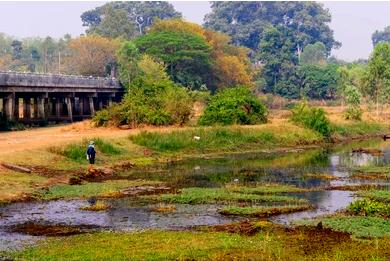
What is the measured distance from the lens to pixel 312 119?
69.2 m

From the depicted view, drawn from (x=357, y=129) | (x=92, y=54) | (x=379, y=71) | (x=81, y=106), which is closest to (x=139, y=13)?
(x=92, y=54)

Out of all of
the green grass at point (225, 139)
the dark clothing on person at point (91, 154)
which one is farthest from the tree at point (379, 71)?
the dark clothing on person at point (91, 154)

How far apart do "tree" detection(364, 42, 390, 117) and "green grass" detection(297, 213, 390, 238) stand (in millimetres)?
66788

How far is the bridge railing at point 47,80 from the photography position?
59.0 metres

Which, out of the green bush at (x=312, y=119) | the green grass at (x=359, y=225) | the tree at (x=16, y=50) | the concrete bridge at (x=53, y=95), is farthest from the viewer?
the tree at (x=16, y=50)

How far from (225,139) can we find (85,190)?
2636 cm

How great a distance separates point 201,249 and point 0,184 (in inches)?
617

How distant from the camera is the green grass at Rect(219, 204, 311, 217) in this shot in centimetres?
2900

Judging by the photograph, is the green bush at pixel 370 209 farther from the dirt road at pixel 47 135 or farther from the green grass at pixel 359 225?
the dirt road at pixel 47 135

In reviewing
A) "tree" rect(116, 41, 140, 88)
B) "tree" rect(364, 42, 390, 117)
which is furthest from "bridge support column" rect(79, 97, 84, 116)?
"tree" rect(364, 42, 390, 117)

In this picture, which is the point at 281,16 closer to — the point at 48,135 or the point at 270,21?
the point at 270,21

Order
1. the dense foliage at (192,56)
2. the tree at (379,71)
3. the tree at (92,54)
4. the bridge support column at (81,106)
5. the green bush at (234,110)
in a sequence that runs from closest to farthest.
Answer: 1. the green bush at (234,110)
2. the bridge support column at (81,106)
3. the tree at (379,71)
4. the dense foliage at (192,56)
5. the tree at (92,54)

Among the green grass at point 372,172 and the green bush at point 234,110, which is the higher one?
the green bush at point 234,110

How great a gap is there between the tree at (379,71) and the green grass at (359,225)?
6679 centimetres
